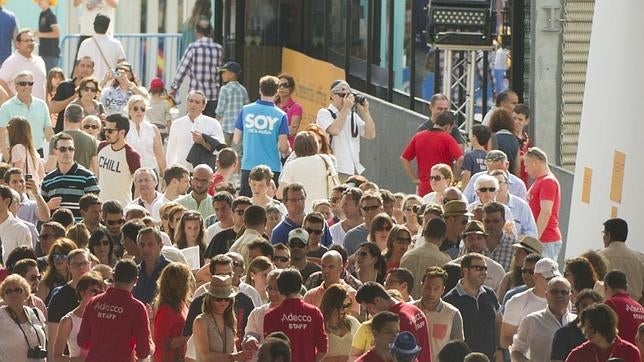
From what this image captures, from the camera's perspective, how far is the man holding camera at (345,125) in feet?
74.6

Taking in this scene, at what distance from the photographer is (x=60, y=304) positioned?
47.4 ft

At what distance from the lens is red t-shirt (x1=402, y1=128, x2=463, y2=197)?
21359 mm

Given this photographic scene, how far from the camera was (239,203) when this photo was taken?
679 inches

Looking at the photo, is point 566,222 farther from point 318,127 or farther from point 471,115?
point 318,127

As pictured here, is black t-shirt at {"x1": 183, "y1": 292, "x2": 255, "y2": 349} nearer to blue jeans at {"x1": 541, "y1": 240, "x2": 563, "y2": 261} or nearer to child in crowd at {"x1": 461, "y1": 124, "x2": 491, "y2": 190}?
blue jeans at {"x1": 541, "y1": 240, "x2": 563, "y2": 261}

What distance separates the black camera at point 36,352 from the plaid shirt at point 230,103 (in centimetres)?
1098

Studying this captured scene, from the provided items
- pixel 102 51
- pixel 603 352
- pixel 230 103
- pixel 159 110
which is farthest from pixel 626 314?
pixel 102 51

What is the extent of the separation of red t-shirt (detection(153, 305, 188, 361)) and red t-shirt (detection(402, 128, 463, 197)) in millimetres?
7403

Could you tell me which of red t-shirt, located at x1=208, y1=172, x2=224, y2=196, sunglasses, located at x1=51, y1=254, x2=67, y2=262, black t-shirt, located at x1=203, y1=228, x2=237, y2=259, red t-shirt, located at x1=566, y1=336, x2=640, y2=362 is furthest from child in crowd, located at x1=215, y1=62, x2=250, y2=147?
red t-shirt, located at x1=566, y1=336, x2=640, y2=362

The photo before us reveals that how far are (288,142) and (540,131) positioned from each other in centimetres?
362

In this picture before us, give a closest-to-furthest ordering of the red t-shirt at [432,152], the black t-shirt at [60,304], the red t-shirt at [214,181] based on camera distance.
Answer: the black t-shirt at [60,304]
the red t-shirt at [214,181]
the red t-shirt at [432,152]

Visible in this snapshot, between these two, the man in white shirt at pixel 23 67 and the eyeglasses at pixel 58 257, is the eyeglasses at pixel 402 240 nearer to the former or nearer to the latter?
the eyeglasses at pixel 58 257

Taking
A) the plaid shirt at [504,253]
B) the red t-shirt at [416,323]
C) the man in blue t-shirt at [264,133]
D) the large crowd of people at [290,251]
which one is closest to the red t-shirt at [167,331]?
the large crowd of people at [290,251]

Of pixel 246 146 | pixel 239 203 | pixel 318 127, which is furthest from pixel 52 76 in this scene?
pixel 239 203
